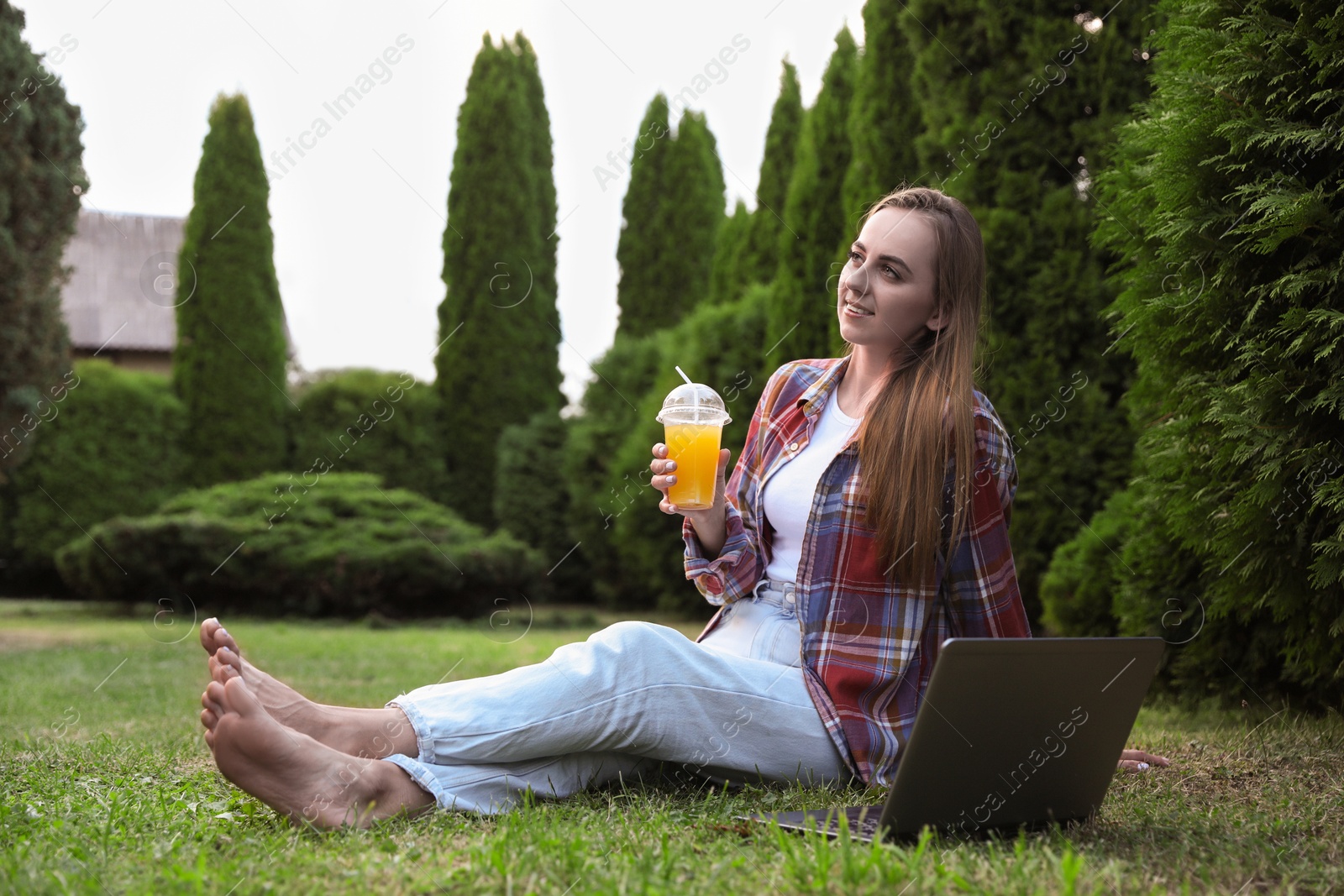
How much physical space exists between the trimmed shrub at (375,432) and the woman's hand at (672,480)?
10.9 m

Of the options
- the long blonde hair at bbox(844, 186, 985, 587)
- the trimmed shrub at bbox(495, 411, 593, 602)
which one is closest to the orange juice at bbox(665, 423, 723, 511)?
the long blonde hair at bbox(844, 186, 985, 587)

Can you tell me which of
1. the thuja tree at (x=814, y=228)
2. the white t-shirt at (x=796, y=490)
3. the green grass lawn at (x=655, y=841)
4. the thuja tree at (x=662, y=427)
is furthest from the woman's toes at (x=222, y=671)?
the thuja tree at (x=662, y=427)

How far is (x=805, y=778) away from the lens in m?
2.27

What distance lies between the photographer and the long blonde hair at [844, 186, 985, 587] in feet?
7.44

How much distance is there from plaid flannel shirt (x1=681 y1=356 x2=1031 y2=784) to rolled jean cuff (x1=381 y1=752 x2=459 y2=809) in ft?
2.51

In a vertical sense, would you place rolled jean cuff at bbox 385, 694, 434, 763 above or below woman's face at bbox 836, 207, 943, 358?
below

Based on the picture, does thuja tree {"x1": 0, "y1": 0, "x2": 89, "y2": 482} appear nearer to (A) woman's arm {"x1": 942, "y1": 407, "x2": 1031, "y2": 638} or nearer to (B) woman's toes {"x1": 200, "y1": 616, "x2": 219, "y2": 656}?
(B) woman's toes {"x1": 200, "y1": 616, "x2": 219, "y2": 656}

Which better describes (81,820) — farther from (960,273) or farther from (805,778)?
(960,273)

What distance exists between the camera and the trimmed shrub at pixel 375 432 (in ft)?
42.6

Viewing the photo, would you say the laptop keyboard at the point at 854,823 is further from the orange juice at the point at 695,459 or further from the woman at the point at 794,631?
the orange juice at the point at 695,459

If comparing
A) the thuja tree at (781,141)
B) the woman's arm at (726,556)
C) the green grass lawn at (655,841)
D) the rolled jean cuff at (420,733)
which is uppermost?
the thuja tree at (781,141)

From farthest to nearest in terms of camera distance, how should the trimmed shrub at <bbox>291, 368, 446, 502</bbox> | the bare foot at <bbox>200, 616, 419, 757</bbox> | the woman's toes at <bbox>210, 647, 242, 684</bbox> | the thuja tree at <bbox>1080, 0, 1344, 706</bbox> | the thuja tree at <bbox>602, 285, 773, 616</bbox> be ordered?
1. the trimmed shrub at <bbox>291, 368, 446, 502</bbox>
2. the thuja tree at <bbox>602, 285, 773, 616</bbox>
3. the thuja tree at <bbox>1080, 0, 1344, 706</bbox>
4. the bare foot at <bbox>200, 616, 419, 757</bbox>
5. the woman's toes at <bbox>210, 647, 242, 684</bbox>

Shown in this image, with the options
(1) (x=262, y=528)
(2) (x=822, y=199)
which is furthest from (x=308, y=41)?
(1) (x=262, y=528)

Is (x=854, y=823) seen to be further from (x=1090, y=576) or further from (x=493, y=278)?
(x=493, y=278)
